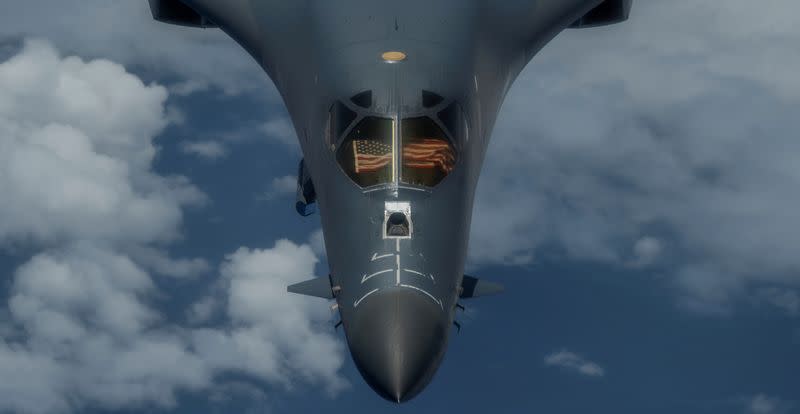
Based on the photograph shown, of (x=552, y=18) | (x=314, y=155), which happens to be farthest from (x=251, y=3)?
(x=552, y=18)

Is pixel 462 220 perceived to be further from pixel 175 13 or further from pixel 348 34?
pixel 175 13

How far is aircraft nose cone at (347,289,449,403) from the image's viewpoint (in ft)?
43.5

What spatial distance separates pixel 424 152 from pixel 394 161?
52cm

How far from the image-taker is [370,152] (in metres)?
13.8

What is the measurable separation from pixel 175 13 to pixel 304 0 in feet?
19.2

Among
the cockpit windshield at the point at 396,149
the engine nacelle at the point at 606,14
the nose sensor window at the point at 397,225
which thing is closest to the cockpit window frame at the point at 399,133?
the cockpit windshield at the point at 396,149

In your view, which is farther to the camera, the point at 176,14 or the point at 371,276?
the point at 176,14

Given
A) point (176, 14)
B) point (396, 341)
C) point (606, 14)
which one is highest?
point (606, 14)

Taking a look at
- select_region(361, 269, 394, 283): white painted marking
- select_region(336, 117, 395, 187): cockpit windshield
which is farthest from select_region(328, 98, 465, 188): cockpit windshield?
select_region(361, 269, 394, 283): white painted marking

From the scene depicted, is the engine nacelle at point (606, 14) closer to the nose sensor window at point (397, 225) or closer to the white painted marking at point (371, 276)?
the nose sensor window at point (397, 225)

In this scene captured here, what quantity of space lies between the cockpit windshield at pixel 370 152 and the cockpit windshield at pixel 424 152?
222mm

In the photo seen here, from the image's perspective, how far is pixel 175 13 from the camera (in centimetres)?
2195

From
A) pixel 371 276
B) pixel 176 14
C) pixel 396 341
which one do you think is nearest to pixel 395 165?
pixel 371 276

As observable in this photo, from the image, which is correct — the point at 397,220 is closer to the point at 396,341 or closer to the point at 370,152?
the point at 370,152
